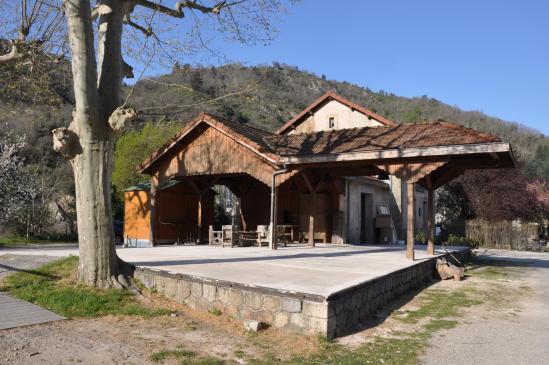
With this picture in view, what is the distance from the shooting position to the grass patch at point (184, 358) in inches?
190

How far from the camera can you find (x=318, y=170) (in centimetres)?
1470

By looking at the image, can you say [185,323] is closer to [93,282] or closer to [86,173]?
[93,282]

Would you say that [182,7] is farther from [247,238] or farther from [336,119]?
[336,119]

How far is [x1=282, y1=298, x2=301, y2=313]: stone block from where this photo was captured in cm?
597

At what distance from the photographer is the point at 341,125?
22.5 metres

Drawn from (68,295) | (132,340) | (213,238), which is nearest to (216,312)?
(132,340)

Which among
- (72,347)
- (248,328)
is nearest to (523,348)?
(248,328)

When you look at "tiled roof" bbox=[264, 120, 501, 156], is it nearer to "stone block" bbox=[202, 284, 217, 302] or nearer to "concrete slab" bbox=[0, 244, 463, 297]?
"concrete slab" bbox=[0, 244, 463, 297]

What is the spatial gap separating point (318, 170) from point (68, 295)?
9.03m

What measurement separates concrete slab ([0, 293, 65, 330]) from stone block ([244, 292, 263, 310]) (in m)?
2.59

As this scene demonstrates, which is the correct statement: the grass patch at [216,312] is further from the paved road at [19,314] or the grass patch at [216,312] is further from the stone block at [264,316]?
the paved road at [19,314]

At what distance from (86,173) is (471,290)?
8073 millimetres

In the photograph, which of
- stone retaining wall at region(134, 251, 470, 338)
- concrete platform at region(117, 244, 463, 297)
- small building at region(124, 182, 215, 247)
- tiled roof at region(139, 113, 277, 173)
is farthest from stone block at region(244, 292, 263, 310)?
small building at region(124, 182, 215, 247)

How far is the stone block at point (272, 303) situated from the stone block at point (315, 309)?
401 mm
